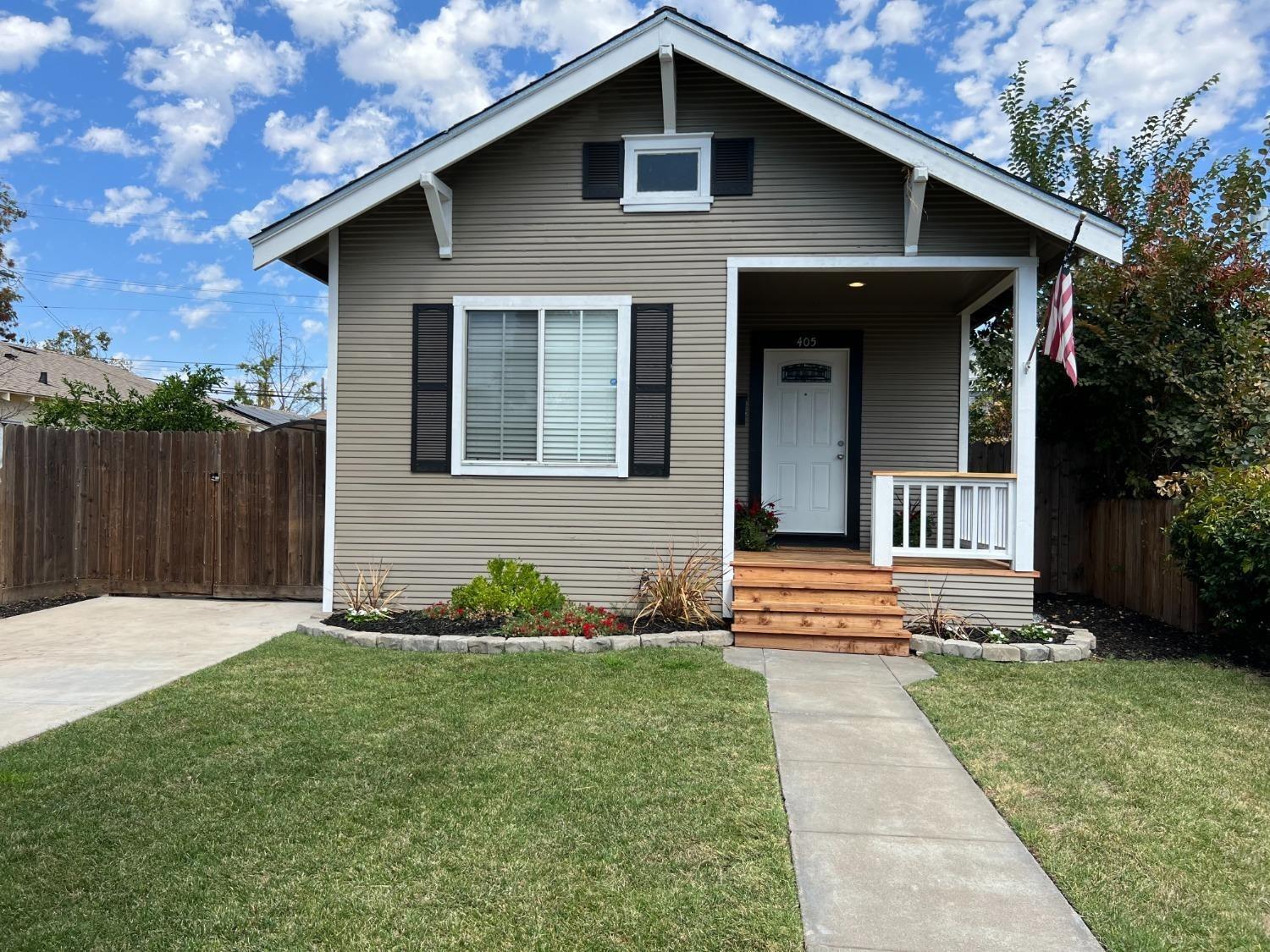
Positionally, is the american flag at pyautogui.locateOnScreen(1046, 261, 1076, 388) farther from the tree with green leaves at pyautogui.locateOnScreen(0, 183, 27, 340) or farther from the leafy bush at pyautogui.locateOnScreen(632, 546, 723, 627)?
the tree with green leaves at pyautogui.locateOnScreen(0, 183, 27, 340)

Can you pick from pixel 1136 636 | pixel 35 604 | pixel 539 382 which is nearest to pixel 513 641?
pixel 539 382

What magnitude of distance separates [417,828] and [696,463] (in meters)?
4.26

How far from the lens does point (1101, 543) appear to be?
8117 millimetres

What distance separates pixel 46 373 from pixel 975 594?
21.3 meters

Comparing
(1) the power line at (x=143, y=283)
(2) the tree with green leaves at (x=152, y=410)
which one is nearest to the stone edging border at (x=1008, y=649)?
(2) the tree with green leaves at (x=152, y=410)

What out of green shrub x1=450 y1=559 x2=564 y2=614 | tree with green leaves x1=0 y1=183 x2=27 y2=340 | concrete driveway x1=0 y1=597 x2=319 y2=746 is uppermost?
tree with green leaves x1=0 y1=183 x2=27 y2=340

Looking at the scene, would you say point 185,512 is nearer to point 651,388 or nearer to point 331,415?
point 331,415

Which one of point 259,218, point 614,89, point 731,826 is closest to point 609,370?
point 614,89

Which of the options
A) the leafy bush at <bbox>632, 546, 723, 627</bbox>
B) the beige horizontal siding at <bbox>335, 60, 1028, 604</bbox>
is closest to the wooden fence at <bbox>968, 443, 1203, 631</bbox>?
the beige horizontal siding at <bbox>335, 60, 1028, 604</bbox>

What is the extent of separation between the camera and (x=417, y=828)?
9.04 feet

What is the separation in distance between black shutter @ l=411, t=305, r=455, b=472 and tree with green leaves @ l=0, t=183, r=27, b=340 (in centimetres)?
1860

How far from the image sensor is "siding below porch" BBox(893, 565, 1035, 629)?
6.16 meters

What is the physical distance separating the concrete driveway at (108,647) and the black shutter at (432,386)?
1865 millimetres

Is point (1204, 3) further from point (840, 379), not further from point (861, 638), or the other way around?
point (861, 638)
